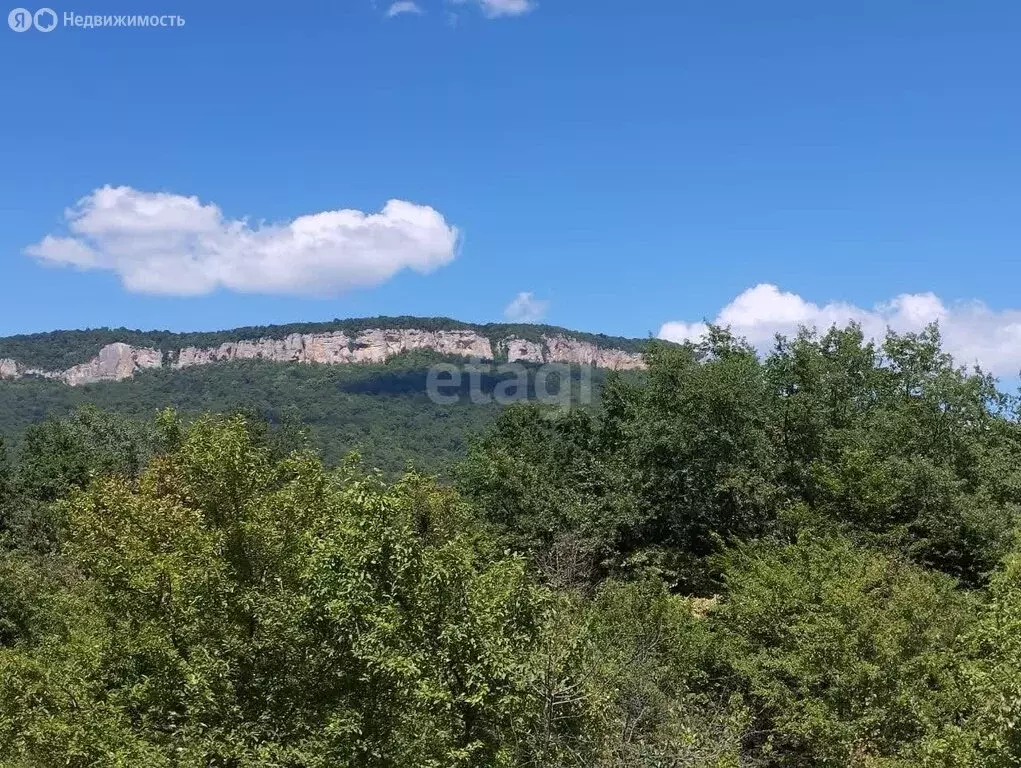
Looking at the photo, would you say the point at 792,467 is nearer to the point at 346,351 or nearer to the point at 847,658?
the point at 847,658

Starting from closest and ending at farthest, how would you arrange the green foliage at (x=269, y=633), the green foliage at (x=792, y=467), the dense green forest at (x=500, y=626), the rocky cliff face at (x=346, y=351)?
the green foliage at (x=269, y=633) → the dense green forest at (x=500, y=626) → the green foliage at (x=792, y=467) → the rocky cliff face at (x=346, y=351)

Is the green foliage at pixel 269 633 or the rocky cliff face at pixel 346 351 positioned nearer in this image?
the green foliage at pixel 269 633

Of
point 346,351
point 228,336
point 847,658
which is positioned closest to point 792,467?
point 847,658

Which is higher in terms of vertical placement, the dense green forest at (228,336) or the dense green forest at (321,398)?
the dense green forest at (228,336)

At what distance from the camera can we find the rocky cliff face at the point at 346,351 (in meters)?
180

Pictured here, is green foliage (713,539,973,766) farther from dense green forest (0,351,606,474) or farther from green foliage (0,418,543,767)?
dense green forest (0,351,606,474)

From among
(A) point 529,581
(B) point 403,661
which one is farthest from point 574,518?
(B) point 403,661

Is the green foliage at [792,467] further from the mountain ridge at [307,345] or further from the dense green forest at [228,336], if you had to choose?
the dense green forest at [228,336]

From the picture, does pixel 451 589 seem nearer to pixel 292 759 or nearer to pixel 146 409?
pixel 292 759

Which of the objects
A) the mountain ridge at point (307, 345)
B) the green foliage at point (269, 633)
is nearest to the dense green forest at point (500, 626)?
the green foliage at point (269, 633)

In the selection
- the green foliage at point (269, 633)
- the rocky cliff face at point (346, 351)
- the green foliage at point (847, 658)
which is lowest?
the green foliage at point (847, 658)

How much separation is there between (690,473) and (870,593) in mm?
14657

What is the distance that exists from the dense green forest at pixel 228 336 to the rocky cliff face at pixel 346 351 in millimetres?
1852

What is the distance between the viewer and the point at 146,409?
136750 millimetres
